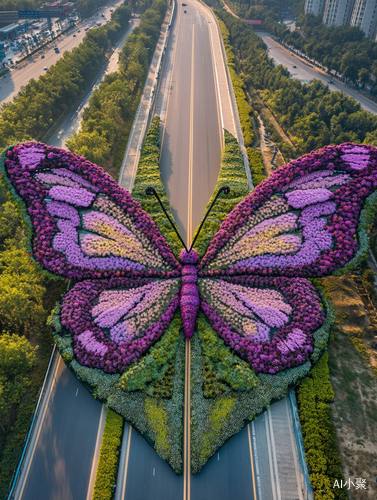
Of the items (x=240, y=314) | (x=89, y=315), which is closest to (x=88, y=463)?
(x=89, y=315)

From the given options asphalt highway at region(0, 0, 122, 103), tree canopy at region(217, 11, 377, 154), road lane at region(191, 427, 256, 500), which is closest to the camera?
road lane at region(191, 427, 256, 500)

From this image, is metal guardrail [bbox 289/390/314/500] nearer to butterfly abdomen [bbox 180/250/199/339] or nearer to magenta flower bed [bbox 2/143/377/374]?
magenta flower bed [bbox 2/143/377/374]

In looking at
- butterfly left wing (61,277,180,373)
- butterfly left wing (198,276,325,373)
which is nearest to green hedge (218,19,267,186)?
butterfly left wing (198,276,325,373)

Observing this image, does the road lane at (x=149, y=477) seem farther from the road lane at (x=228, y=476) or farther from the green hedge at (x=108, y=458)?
the road lane at (x=228, y=476)

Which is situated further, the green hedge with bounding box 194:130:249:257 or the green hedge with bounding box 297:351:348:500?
the green hedge with bounding box 194:130:249:257

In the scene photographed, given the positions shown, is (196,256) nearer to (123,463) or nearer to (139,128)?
(123,463)

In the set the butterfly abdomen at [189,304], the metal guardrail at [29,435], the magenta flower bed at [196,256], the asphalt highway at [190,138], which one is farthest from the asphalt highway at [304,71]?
the metal guardrail at [29,435]

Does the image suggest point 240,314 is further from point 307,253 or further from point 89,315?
point 89,315
